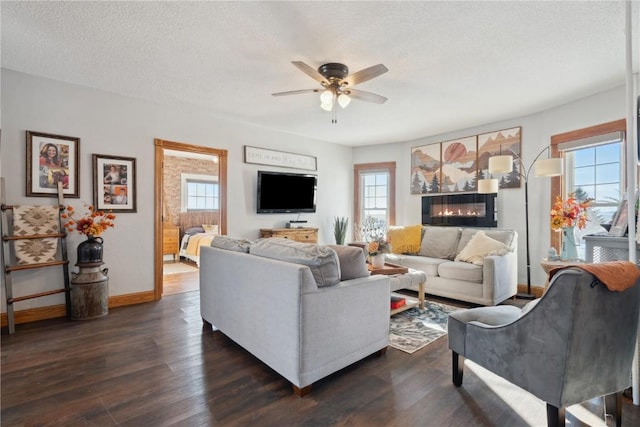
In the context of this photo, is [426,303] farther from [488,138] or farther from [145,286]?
[145,286]

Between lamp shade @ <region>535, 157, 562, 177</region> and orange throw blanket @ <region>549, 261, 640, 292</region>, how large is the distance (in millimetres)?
2399

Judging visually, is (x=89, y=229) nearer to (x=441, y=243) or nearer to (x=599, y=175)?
(x=441, y=243)

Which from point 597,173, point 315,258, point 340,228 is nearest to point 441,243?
point 597,173

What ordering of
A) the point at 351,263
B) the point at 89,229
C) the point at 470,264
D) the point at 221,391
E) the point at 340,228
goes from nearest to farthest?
the point at 221,391, the point at 351,263, the point at 89,229, the point at 470,264, the point at 340,228

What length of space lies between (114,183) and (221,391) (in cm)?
300

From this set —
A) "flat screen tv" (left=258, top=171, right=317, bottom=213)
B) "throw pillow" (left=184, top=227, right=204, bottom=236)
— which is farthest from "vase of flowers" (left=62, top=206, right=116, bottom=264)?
"throw pillow" (left=184, top=227, right=204, bottom=236)

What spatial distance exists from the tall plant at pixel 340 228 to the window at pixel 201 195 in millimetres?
3883

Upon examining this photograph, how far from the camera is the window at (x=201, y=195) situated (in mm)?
7932

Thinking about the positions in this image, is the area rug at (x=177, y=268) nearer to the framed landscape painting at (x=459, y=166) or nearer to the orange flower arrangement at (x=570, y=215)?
the framed landscape painting at (x=459, y=166)

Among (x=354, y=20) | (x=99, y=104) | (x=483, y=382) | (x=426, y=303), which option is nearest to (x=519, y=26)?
(x=354, y=20)

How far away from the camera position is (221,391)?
1.94m

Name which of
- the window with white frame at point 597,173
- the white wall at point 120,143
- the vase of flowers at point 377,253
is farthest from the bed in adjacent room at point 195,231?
the window with white frame at point 597,173

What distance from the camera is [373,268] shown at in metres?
3.35

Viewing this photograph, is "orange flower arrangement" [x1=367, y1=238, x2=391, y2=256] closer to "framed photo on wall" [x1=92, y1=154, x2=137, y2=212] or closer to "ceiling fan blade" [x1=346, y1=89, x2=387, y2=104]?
"ceiling fan blade" [x1=346, y1=89, x2=387, y2=104]
